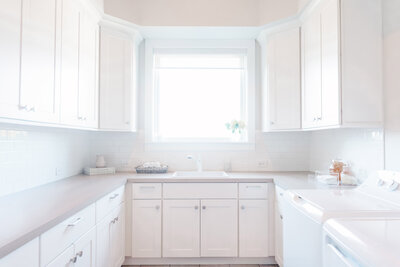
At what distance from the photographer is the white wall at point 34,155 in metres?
1.64

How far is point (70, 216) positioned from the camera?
1342 mm

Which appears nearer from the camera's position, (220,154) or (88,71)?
(88,71)

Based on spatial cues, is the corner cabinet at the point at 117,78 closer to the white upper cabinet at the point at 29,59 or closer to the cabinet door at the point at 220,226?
the white upper cabinet at the point at 29,59

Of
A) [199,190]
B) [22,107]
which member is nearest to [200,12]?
[199,190]

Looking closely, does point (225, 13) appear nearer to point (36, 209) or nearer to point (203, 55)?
point (203, 55)

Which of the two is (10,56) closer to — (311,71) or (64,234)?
(64,234)

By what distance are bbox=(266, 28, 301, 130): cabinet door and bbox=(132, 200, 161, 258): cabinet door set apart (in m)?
1.48

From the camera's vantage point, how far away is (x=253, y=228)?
2.33 m

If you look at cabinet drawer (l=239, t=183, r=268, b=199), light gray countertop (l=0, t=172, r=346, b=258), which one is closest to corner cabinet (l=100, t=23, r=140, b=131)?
light gray countertop (l=0, t=172, r=346, b=258)

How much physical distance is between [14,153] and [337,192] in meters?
2.27

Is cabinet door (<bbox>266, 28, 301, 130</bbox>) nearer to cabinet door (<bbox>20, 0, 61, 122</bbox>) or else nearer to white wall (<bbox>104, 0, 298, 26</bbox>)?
white wall (<bbox>104, 0, 298, 26</bbox>)

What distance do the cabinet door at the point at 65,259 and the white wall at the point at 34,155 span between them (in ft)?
2.17

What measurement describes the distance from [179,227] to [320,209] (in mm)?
1411

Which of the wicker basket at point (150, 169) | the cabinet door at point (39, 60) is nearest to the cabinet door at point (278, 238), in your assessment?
the wicker basket at point (150, 169)
